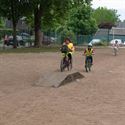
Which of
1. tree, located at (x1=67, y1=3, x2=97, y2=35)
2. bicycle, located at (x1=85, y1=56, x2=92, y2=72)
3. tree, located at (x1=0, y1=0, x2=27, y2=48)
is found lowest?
bicycle, located at (x1=85, y1=56, x2=92, y2=72)

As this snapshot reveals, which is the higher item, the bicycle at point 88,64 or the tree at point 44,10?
the tree at point 44,10

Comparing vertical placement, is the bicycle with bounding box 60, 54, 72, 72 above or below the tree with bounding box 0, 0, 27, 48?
below

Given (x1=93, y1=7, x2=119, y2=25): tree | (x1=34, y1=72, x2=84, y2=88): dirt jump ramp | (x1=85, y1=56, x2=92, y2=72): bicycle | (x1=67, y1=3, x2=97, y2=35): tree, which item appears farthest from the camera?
(x1=93, y1=7, x2=119, y2=25): tree

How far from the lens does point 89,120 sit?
11.6m

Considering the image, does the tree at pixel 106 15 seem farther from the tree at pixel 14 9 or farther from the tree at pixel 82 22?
the tree at pixel 14 9

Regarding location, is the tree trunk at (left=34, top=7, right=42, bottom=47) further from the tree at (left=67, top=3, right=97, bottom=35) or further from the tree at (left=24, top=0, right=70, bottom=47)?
the tree at (left=67, top=3, right=97, bottom=35)

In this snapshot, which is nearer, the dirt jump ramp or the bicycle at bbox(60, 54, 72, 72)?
the dirt jump ramp

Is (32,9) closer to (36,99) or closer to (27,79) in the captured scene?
(27,79)

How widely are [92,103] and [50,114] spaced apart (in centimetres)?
236

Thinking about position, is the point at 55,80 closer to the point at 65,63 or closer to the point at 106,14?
the point at 65,63

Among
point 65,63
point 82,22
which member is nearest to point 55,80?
point 65,63

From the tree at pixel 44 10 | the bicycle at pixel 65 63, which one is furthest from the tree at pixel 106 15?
the bicycle at pixel 65 63

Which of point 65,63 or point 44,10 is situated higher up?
point 44,10

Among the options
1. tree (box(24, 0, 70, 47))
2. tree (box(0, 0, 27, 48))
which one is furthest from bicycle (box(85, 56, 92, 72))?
tree (box(0, 0, 27, 48))
